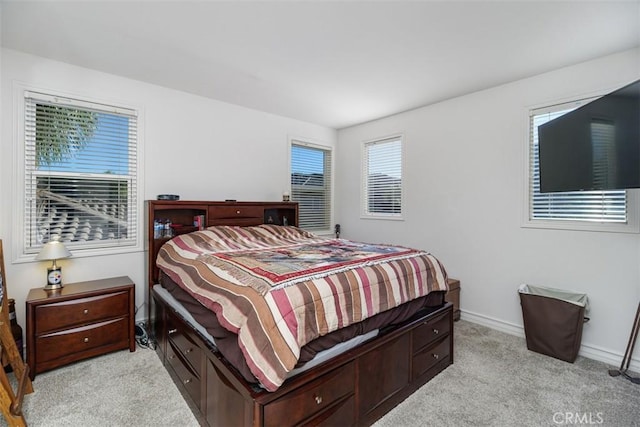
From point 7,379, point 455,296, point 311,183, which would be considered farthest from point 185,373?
point 311,183

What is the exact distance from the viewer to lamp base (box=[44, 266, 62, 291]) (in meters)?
2.42

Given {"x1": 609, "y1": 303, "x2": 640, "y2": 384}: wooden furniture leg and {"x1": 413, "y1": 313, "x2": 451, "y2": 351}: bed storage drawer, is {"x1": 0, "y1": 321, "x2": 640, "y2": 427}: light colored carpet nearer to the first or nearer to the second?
{"x1": 609, "y1": 303, "x2": 640, "y2": 384}: wooden furniture leg

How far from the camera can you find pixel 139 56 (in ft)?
8.39

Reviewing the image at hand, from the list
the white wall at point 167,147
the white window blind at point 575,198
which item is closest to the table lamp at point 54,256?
the white wall at point 167,147

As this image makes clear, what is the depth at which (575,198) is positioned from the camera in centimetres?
271

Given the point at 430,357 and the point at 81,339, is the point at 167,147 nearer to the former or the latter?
the point at 81,339

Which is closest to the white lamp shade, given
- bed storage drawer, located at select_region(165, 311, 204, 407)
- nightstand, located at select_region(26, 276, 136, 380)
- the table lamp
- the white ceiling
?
the table lamp

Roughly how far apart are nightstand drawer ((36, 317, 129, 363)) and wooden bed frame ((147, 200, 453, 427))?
0.28 metres

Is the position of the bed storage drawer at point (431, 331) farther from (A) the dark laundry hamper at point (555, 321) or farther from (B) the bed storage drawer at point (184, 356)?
(B) the bed storage drawer at point (184, 356)

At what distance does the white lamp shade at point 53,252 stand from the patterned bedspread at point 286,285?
688 mm

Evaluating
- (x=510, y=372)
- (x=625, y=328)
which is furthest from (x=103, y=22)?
(x=625, y=328)

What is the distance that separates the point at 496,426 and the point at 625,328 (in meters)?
1.64

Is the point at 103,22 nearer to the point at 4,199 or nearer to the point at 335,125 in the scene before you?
the point at 4,199

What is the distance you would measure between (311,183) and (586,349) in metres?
3.67
